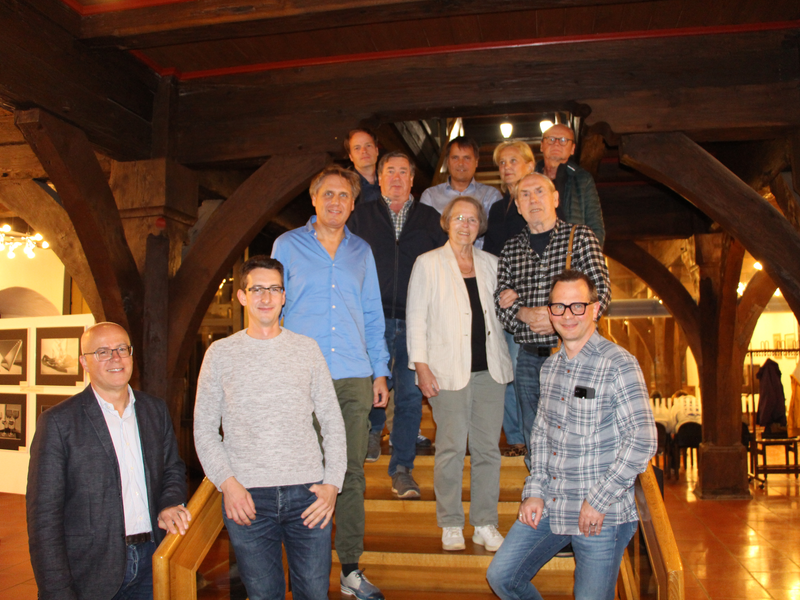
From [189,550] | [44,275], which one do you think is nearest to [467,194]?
[189,550]

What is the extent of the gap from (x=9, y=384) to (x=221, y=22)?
5691 millimetres

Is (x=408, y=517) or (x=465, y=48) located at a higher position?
(x=465, y=48)

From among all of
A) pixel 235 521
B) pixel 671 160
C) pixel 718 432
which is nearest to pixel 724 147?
pixel 671 160

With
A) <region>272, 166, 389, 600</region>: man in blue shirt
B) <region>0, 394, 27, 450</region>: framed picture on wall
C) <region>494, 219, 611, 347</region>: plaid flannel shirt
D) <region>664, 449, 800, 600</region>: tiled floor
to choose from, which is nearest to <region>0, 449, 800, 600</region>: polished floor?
<region>664, 449, 800, 600</region>: tiled floor

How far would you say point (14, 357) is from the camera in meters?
7.36

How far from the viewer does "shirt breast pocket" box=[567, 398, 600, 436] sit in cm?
225

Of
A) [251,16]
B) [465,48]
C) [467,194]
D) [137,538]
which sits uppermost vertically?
[465,48]

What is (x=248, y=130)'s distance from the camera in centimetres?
454

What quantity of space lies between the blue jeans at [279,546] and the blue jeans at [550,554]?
0.63 metres

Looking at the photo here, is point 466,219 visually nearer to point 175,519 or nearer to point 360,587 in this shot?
point 360,587

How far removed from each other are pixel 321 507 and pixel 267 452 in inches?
10.7

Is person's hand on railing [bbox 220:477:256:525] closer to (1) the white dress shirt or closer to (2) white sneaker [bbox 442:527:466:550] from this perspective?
(1) the white dress shirt

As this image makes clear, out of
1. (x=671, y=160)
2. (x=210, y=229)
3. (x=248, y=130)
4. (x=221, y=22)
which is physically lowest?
(x=210, y=229)

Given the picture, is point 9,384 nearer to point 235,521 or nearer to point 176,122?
point 176,122
